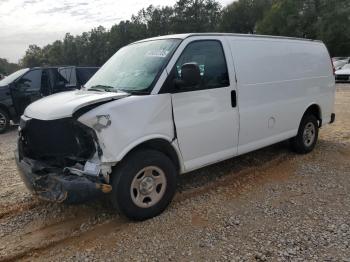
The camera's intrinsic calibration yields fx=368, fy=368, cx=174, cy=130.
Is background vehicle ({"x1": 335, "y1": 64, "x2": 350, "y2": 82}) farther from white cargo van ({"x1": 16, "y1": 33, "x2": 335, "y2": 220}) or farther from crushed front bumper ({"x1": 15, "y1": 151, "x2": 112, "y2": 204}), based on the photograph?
crushed front bumper ({"x1": 15, "y1": 151, "x2": 112, "y2": 204})

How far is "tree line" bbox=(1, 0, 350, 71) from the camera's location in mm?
38219

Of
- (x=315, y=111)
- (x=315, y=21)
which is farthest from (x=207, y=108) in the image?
(x=315, y=21)

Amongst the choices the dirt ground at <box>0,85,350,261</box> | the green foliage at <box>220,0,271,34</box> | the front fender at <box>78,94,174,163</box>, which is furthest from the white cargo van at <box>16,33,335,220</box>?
the green foliage at <box>220,0,271,34</box>

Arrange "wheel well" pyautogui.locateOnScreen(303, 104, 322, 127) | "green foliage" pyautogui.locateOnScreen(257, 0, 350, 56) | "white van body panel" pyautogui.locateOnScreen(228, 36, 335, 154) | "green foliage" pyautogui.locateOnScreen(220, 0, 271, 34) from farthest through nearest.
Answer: "green foliage" pyautogui.locateOnScreen(220, 0, 271, 34) → "green foliage" pyautogui.locateOnScreen(257, 0, 350, 56) → "wheel well" pyautogui.locateOnScreen(303, 104, 322, 127) → "white van body panel" pyautogui.locateOnScreen(228, 36, 335, 154)

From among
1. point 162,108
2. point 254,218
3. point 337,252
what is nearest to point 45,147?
point 162,108

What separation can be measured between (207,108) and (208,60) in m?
0.63

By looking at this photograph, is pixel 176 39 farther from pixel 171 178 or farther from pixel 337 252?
pixel 337 252

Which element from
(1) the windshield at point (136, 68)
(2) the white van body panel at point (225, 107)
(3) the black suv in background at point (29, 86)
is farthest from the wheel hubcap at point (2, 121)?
(2) the white van body panel at point (225, 107)

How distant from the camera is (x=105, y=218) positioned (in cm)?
429

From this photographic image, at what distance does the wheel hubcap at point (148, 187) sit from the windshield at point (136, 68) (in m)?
0.91

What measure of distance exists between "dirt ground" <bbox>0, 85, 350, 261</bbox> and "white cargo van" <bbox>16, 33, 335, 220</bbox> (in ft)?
1.27

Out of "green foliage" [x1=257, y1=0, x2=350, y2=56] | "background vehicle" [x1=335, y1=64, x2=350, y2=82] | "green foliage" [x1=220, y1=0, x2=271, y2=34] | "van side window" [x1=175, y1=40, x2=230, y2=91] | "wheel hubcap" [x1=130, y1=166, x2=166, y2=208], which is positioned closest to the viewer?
"wheel hubcap" [x1=130, y1=166, x2=166, y2=208]

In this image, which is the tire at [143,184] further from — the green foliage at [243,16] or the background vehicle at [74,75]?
the green foliage at [243,16]

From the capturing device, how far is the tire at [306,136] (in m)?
6.39
